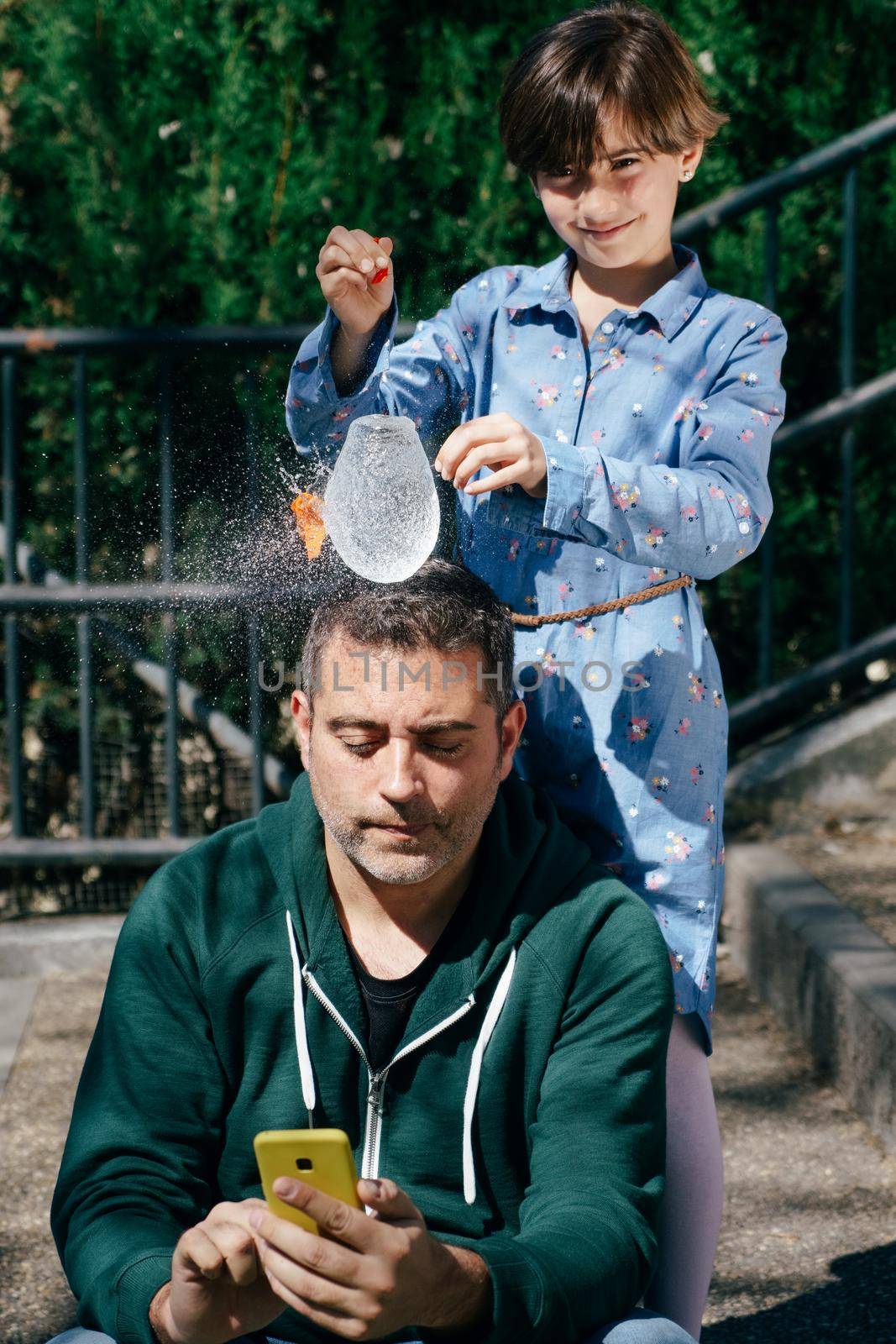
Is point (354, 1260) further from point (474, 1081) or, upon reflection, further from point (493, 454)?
point (493, 454)

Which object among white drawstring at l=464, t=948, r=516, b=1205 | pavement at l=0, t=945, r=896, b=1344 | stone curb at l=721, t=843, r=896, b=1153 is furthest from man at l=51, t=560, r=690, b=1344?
stone curb at l=721, t=843, r=896, b=1153

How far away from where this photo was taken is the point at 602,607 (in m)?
2.29

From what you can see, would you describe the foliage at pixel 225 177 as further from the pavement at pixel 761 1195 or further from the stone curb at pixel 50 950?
the pavement at pixel 761 1195

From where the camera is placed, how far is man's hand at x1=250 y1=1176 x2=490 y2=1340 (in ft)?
5.23

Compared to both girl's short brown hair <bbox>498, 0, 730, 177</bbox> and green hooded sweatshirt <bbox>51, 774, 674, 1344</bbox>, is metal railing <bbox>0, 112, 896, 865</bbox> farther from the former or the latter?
green hooded sweatshirt <bbox>51, 774, 674, 1344</bbox>

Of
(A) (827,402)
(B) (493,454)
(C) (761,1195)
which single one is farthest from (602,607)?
(A) (827,402)

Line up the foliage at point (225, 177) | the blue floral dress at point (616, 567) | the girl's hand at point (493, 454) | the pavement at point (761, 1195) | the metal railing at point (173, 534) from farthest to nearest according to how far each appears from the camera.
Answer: the foliage at point (225, 177) < the metal railing at point (173, 534) < the pavement at point (761, 1195) < the blue floral dress at point (616, 567) < the girl's hand at point (493, 454)

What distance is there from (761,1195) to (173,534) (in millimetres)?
2150

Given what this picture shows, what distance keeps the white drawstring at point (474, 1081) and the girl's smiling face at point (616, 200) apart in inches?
38.1

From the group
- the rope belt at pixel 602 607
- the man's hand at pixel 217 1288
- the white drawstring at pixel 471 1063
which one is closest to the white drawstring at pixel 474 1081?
the white drawstring at pixel 471 1063

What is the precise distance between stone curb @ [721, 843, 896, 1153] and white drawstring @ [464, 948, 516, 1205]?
4.36 ft

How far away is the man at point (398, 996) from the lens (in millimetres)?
1958

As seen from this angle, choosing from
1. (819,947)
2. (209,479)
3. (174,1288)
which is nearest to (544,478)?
(174,1288)

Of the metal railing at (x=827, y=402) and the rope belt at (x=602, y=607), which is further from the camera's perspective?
the metal railing at (x=827, y=402)
